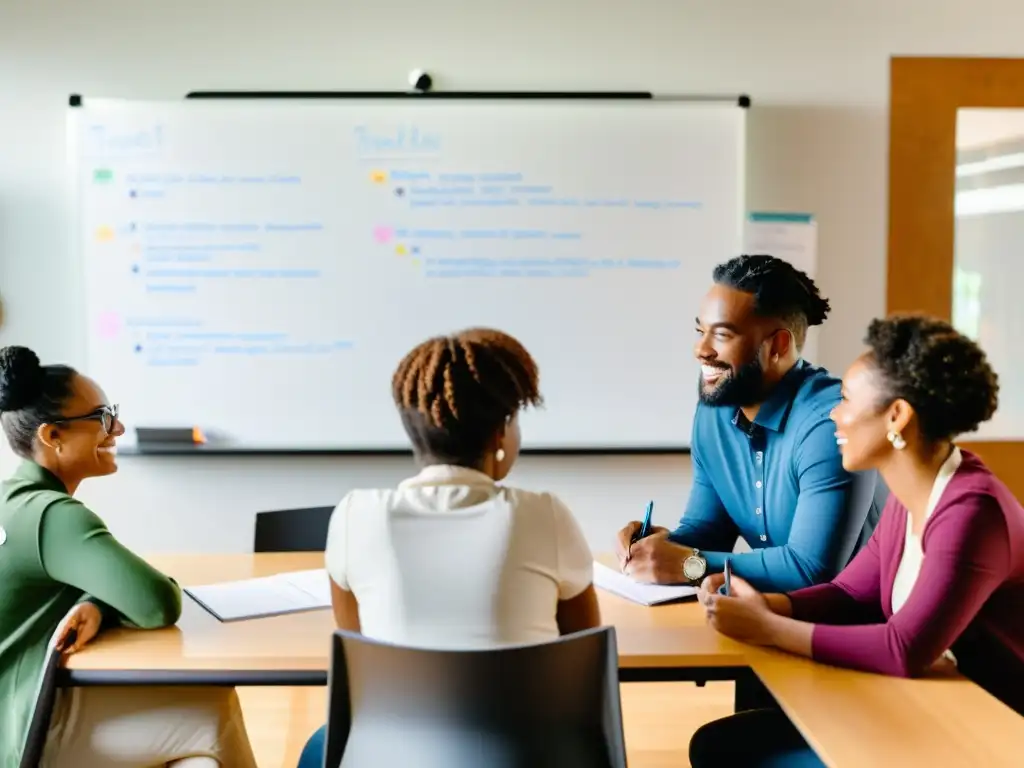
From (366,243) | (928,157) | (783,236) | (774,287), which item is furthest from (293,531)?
(928,157)

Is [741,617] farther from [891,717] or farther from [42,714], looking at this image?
[42,714]

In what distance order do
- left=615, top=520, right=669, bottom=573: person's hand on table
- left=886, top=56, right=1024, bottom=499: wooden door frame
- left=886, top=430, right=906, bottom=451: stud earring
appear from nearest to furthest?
left=886, top=430, right=906, bottom=451: stud earring, left=615, top=520, right=669, bottom=573: person's hand on table, left=886, top=56, right=1024, bottom=499: wooden door frame

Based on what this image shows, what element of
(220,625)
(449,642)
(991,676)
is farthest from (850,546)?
(220,625)

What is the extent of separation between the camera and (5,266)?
3.29 metres

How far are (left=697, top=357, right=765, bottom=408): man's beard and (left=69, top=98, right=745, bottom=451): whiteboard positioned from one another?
117 centimetres

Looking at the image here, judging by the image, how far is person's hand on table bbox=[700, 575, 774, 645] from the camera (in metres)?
1.58

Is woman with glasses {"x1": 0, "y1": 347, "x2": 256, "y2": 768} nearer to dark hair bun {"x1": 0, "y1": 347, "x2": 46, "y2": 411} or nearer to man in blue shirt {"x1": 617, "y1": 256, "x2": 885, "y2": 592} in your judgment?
dark hair bun {"x1": 0, "y1": 347, "x2": 46, "y2": 411}

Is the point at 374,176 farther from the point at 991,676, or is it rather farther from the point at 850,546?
the point at 991,676

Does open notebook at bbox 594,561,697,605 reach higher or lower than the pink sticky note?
lower

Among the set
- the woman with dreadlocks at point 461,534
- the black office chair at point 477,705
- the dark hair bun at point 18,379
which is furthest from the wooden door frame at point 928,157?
the dark hair bun at point 18,379

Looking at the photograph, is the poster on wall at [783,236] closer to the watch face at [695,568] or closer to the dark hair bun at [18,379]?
the watch face at [695,568]

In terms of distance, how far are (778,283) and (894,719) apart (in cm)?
113

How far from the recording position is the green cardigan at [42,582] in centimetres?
158

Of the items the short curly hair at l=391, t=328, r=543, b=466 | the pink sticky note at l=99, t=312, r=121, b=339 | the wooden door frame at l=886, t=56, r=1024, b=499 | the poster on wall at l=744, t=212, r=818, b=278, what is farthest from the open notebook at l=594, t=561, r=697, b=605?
the pink sticky note at l=99, t=312, r=121, b=339
